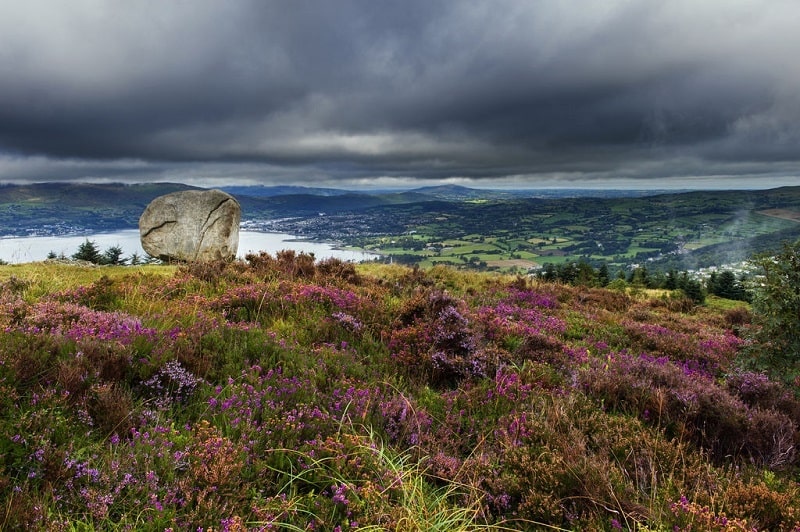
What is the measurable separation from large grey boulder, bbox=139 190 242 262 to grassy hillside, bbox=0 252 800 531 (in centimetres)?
1318

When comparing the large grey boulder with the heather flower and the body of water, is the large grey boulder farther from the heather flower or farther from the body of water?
the heather flower

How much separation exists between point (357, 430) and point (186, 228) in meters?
19.1

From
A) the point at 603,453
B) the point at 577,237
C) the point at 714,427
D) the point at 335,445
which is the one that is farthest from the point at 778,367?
the point at 577,237

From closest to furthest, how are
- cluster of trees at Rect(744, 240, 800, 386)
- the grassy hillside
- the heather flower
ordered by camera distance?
the grassy hillside → the heather flower → cluster of trees at Rect(744, 240, 800, 386)

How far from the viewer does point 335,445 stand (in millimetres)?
3420

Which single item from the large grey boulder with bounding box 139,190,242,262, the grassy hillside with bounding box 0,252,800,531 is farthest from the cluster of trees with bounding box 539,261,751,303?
the grassy hillside with bounding box 0,252,800,531

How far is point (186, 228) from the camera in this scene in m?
19.7

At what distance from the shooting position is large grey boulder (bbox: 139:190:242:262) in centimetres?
1961

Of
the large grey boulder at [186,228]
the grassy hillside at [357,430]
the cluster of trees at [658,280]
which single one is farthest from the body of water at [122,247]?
the cluster of trees at [658,280]

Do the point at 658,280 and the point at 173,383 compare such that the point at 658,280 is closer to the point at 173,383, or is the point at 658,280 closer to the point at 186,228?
the point at 186,228

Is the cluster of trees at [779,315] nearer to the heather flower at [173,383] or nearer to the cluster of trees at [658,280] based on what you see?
the heather flower at [173,383]

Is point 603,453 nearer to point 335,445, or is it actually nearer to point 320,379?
point 335,445

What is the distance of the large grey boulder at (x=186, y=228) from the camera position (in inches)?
772

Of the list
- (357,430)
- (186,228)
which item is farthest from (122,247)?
(357,430)
